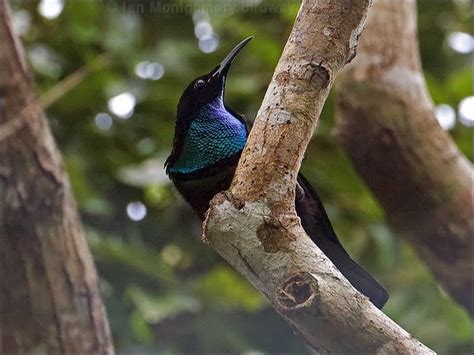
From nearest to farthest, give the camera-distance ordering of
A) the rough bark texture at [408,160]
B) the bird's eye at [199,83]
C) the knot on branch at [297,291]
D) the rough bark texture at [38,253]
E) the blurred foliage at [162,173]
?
the knot on branch at [297,291] → the bird's eye at [199,83] → the rough bark texture at [38,253] → the rough bark texture at [408,160] → the blurred foliage at [162,173]

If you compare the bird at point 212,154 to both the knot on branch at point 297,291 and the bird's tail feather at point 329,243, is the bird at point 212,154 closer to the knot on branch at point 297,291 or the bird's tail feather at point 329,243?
the bird's tail feather at point 329,243

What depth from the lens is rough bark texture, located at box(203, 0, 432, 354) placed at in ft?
3.04

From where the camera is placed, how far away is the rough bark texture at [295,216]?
0.93m

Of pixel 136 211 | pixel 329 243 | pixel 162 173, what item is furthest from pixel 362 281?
pixel 136 211

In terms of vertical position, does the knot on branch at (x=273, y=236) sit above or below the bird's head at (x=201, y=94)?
below

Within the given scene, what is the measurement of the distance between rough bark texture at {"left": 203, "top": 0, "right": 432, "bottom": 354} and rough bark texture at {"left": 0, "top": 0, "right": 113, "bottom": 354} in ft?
3.08

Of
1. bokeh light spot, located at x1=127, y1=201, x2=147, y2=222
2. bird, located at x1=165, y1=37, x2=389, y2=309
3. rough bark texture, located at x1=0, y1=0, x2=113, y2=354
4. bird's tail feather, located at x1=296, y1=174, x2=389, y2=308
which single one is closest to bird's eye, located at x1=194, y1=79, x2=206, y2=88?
bird, located at x1=165, y1=37, x2=389, y2=309

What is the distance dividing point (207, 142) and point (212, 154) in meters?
0.02

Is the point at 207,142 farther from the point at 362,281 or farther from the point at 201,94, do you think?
the point at 362,281

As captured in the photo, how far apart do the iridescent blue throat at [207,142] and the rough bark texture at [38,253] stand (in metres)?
0.77

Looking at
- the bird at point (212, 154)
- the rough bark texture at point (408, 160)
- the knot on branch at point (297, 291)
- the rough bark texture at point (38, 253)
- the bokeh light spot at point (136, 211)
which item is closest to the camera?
the knot on branch at point (297, 291)

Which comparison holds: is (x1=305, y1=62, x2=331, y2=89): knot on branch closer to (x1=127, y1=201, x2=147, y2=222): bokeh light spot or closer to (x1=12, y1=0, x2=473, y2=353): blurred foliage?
(x1=12, y1=0, x2=473, y2=353): blurred foliage

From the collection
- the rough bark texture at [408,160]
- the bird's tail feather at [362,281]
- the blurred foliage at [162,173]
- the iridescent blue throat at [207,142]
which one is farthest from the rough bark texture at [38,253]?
the bird's tail feather at [362,281]

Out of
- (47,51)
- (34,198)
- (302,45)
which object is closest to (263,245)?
(302,45)
